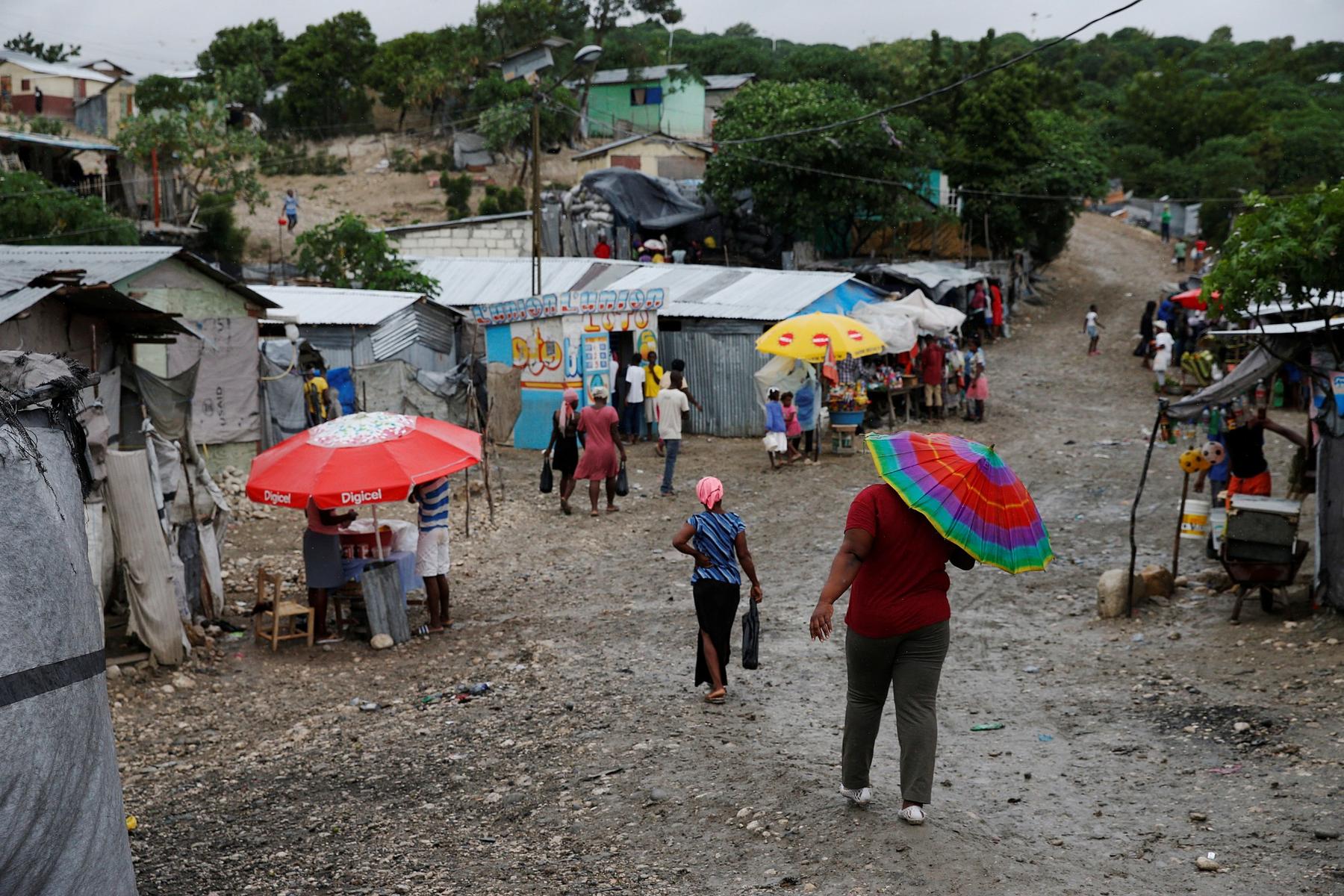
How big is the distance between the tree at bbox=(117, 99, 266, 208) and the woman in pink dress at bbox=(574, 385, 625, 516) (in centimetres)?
2658

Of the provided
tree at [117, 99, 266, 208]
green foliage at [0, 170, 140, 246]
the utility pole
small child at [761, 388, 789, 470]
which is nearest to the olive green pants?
small child at [761, 388, 789, 470]

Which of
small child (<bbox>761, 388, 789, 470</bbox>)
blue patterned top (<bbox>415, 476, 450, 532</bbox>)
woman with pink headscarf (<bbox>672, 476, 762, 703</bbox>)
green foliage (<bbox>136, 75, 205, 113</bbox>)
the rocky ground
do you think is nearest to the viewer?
the rocky ground

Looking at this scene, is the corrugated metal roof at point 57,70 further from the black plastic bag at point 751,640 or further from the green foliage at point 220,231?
the black plastic bag at point 751,640

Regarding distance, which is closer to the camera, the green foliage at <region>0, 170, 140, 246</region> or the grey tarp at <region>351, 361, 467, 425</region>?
the grey tarp at <region>351, 361, 467, 425</region>

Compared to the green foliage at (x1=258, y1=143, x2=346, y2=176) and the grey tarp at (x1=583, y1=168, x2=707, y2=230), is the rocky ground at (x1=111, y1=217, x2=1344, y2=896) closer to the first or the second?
the grey tarp at (x1=583, y1=168, x2=707, y2=230)

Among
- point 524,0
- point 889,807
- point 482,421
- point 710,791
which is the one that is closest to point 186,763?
point 710,791

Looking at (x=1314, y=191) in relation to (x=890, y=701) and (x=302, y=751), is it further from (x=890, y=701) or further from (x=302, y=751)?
(x=302, y=751)

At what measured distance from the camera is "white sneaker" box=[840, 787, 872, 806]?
547 centimetres

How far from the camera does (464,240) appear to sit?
105ft

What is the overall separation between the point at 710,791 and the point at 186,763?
10.8 feet

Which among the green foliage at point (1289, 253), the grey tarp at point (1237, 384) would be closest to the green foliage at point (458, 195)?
the grey tarp at point (1237, 384)

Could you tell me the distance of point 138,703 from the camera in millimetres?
8000

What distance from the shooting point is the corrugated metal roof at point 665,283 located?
20.1 metres

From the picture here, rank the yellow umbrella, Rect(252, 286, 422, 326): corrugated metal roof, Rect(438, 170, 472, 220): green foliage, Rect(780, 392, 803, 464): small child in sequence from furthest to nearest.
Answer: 1. Rect(438, 170, 472, 220): green foliage
2. Rect(252, 286, 422, 326): corrugated metal roof
3. Rect(780, 392, 803, 464): small child
4. the yellow umbrella
